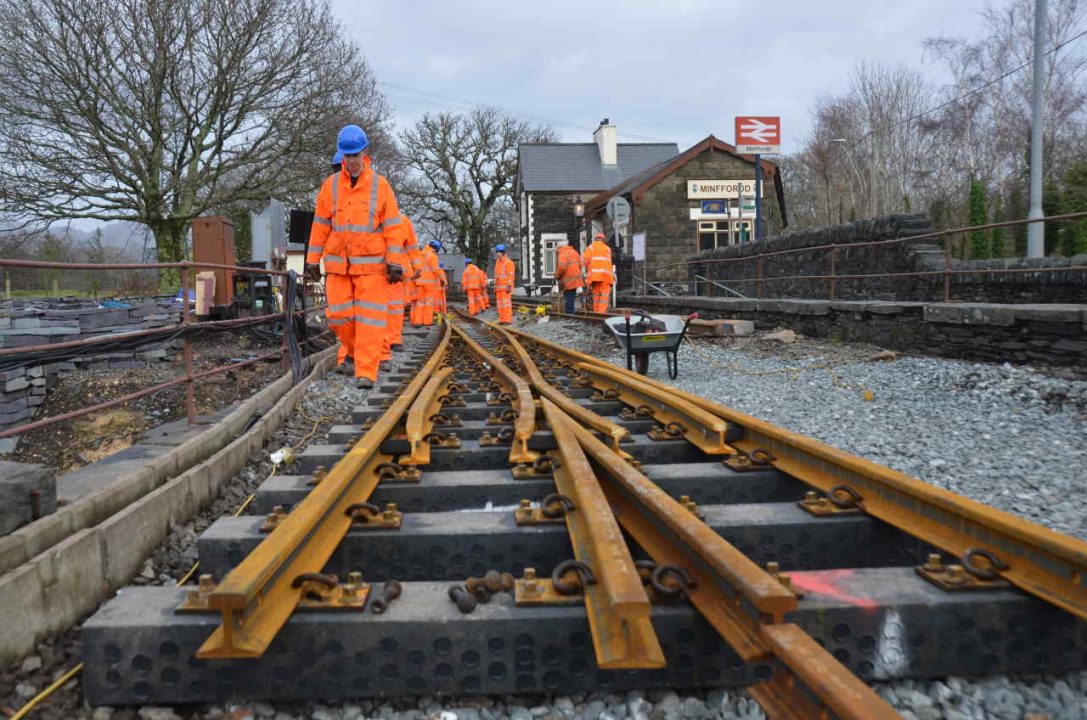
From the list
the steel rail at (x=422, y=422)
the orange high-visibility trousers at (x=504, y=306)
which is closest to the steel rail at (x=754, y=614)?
the steel rail at (x=422, y=422)

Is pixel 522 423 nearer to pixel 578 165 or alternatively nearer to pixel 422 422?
pixel 422 422

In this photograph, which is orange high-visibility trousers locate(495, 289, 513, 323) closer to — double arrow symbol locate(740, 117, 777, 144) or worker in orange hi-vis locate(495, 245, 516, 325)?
worker in orange hi-vis locate(495, 245, 516, 325)

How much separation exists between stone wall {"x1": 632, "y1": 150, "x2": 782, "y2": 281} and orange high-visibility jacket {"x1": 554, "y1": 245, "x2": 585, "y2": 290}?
13.9 meters

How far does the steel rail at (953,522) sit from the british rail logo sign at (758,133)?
816 inches

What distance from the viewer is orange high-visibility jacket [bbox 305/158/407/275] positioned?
684cm

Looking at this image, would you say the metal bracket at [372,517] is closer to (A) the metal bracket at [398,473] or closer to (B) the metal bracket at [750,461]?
(A) the metal bracket at [398,473]

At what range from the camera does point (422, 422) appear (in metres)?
3.95

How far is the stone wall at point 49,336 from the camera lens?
405 inches

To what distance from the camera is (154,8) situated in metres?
20.2

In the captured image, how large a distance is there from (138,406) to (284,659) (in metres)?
8.04

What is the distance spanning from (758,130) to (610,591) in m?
23.0

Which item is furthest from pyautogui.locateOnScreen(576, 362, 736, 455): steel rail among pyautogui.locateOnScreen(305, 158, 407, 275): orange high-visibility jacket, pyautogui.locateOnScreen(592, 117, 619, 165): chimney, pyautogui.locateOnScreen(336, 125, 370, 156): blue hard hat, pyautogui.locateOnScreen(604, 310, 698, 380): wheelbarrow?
pyautogui.locateOnScreen(592, 117, 619, 165): chimney

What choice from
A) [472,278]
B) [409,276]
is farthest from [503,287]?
[409,276]

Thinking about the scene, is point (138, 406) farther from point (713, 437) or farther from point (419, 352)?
point (713, 437)
